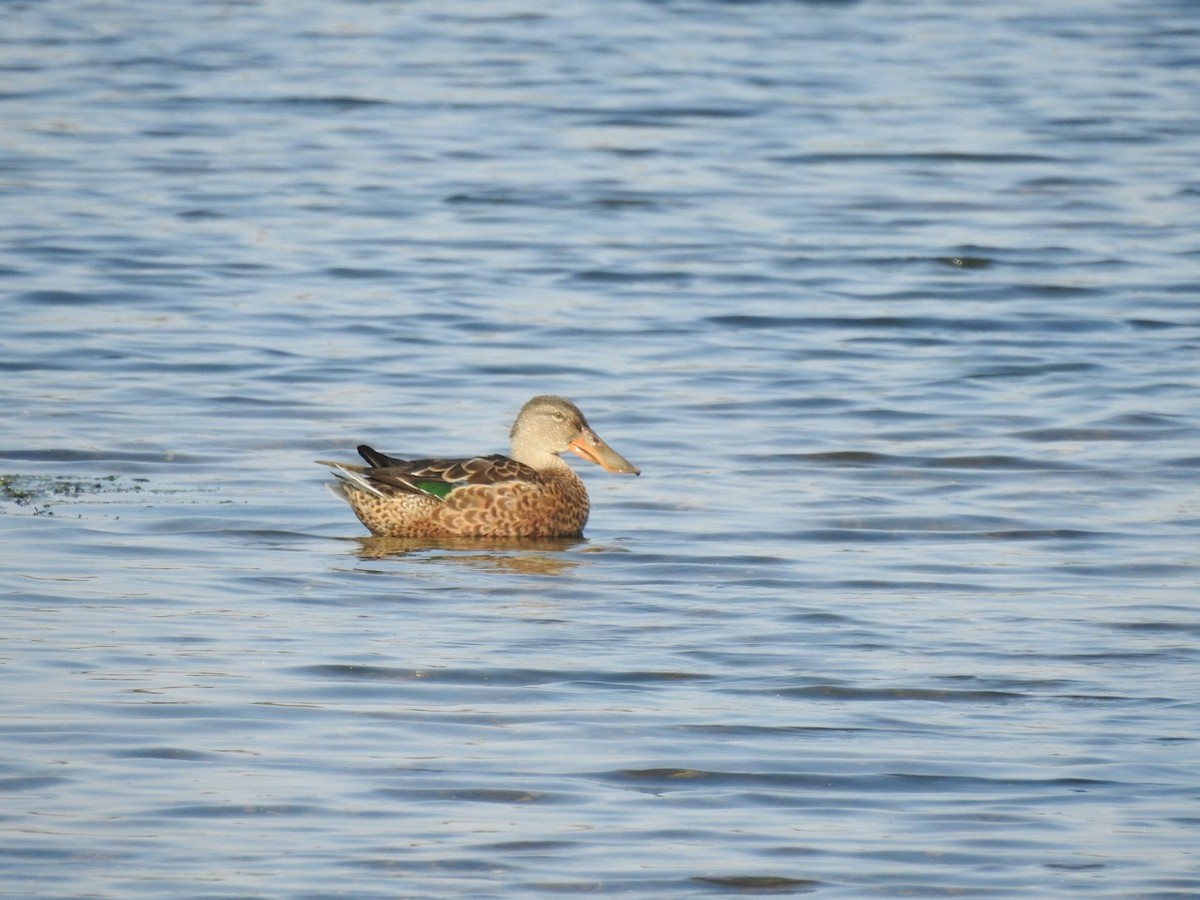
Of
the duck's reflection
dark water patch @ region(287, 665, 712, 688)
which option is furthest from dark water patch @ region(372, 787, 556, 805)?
the duck's reflection

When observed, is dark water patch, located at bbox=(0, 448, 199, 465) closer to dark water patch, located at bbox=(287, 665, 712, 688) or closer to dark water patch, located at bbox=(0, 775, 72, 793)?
dark water patch, located at bbox=(287, 665, 712, 688)

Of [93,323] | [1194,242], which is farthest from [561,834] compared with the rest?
[1194,242]

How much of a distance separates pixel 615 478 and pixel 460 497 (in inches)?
64.2

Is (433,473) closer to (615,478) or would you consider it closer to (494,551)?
(494,551)

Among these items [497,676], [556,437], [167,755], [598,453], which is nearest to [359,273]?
[556,437]

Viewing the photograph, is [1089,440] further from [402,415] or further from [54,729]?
[54,729]

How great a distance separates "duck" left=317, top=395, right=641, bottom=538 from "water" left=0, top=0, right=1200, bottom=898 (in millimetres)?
199

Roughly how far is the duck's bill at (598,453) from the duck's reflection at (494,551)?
1.78 ft

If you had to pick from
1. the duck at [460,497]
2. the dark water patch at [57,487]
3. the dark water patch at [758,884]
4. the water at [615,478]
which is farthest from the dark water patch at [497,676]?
the dark water patch at [57,487]

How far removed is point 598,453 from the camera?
34.4 ft

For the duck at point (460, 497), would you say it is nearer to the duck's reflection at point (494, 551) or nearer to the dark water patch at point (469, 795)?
the duck's reflection at point (494, 551)

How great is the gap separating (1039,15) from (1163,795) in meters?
24.4

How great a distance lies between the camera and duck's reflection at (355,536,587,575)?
942 centimetres

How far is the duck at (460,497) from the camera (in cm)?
982
